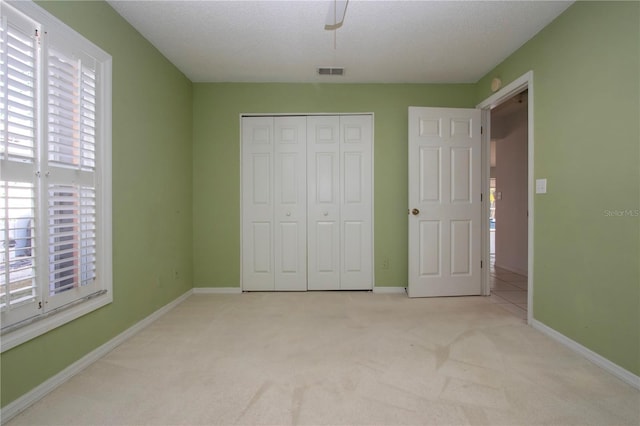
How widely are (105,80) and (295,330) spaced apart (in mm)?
2384

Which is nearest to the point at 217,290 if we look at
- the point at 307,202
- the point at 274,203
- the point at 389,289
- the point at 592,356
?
the point at 274,203

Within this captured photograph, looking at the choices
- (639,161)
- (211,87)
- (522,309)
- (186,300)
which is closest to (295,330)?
(186,300)

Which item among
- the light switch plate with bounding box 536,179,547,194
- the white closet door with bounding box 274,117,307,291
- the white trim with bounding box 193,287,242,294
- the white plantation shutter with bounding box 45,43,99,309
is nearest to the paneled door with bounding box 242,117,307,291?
the white closet door with bounding box 274,117,307,291

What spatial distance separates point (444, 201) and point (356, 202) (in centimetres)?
100

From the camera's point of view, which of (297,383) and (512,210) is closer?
(297,383)

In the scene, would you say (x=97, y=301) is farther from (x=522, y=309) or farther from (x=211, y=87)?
(x=522, y=309)

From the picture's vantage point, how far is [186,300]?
3299 mm

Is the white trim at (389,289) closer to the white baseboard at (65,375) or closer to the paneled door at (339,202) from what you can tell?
the paneled door at (339,202)

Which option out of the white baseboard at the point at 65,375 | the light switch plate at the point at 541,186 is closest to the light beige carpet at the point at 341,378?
the white baseboard at the point at 65,375

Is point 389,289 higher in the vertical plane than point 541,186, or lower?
lower

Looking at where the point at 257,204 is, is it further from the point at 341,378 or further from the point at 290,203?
the point at 341,378

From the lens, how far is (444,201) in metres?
3.36

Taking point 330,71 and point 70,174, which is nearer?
point 70,174

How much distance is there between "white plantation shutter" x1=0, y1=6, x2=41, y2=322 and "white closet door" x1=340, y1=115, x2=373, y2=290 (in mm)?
2685
